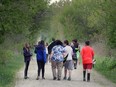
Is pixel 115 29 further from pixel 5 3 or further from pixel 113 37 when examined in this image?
pixel 5 3

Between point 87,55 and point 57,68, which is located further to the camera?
point 57,68

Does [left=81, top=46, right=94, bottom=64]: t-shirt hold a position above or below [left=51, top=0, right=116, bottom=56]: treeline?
below

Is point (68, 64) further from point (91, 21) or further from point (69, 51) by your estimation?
point (91, 21)

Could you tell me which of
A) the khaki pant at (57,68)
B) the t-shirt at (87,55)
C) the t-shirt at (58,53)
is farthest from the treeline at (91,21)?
the khaki pant at (57,68)

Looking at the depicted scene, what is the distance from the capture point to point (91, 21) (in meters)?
33.4

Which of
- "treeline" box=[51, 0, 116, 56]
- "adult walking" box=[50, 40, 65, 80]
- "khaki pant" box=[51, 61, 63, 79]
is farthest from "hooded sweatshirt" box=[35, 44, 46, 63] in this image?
"treeline" box=[51, 0, 116, 56]

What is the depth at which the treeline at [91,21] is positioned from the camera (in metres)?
25.1

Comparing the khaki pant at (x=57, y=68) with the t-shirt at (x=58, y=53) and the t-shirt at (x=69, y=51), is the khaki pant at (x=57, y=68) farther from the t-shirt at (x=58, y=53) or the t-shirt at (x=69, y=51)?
the t-shirt at (x=69, y=51)

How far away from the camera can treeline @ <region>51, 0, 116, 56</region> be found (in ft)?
82.3

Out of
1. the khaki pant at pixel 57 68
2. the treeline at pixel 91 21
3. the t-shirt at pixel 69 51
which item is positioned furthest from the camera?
the treeline at pixel 91 21

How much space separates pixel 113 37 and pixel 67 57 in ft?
11.7

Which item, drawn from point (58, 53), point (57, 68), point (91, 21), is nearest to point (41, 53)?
point (58, 53)

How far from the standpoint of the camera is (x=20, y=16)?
2409 cm

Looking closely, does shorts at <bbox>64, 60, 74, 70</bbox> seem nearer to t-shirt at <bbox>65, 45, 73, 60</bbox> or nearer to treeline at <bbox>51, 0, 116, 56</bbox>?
t-shirt at <bbox>65, 45, 73, 60</bbox>
